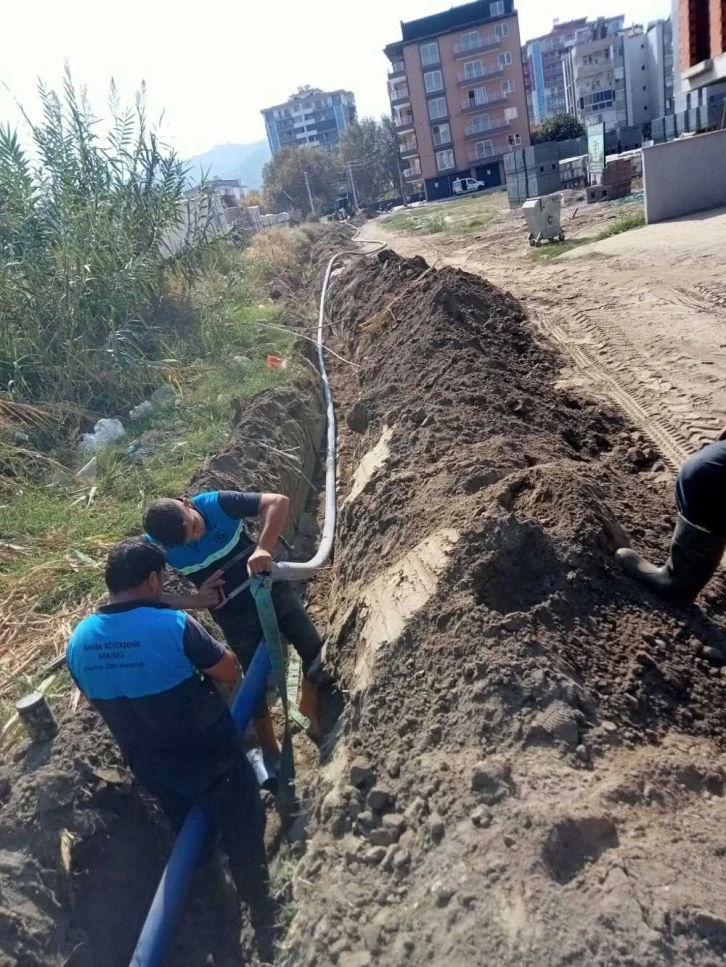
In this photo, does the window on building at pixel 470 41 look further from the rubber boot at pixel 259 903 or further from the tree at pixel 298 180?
the rubber boot at pixel 259 903

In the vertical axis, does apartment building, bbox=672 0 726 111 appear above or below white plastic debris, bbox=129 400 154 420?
above

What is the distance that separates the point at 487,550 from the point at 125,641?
1.66 m

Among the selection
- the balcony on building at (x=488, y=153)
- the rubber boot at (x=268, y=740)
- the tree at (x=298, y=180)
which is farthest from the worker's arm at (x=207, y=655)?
the balcony on building at (x=488, y=153)

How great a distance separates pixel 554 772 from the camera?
2672 millimetres

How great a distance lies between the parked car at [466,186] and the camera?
192ft

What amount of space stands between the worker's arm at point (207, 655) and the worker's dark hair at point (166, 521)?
55cm

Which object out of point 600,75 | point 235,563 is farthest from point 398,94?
point 235,563

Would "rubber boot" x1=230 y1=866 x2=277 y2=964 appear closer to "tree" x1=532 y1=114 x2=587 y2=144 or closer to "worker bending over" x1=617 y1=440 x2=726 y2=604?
"worker bending over" x1=617 y1=440 x2=726 y2=604

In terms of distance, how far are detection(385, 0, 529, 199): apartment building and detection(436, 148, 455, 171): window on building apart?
0.05 meters

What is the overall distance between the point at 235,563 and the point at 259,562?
14.0 inches

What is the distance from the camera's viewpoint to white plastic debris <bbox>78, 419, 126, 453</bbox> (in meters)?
8.14

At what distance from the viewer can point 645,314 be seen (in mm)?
9570

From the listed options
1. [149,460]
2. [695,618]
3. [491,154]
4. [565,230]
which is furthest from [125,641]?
[491,154]

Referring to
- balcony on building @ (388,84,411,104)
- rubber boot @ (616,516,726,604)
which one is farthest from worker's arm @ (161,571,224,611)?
balcony on building @ (388,84,411,104)
